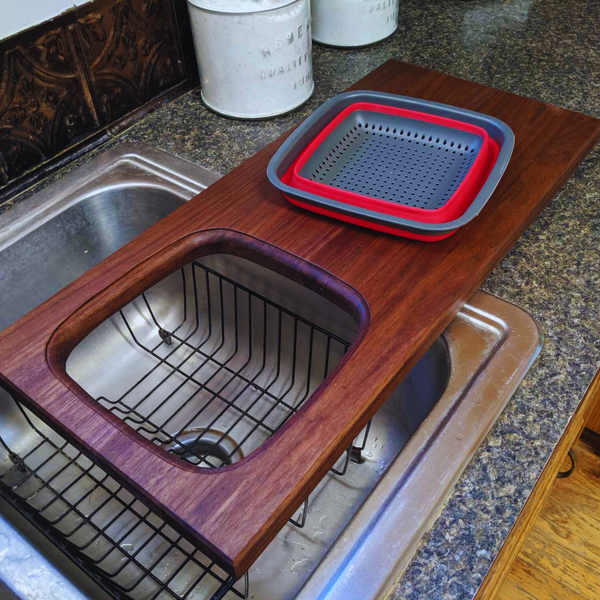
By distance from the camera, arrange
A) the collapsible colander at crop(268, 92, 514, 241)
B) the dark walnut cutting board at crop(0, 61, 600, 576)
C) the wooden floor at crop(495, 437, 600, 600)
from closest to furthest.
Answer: the dark walnut cutting board at crop(0, 61, 600, 576), the collapsible colander at crop(268, 92, 514, 241), the wooden floor at crop(495, 437, 600, 600)

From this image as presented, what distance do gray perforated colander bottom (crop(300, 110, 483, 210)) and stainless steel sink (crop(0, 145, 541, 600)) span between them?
0.45 ft

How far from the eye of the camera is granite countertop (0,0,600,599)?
19.9 inches

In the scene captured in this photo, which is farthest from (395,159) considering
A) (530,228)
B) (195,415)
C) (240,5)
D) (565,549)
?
(565,549)

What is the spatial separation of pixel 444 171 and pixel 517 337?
22 centimetres

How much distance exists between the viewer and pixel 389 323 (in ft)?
1.86

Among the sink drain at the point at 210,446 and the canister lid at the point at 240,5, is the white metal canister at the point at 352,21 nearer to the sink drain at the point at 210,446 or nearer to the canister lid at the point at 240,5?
the canister lid at the point at 240,5

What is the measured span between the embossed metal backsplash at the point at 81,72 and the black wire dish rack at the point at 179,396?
0.26 m

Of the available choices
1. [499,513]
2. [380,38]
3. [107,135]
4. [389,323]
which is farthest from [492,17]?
[499,513]

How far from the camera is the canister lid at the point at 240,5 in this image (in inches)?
30.7

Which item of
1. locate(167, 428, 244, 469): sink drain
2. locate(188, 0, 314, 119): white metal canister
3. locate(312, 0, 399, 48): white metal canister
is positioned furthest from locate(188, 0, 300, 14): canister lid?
locate(167, 428, 244, 469): sink drain

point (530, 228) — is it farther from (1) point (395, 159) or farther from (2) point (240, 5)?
(2) point (240, 5)

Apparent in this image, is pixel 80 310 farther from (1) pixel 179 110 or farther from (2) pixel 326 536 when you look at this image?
(1) pixel 179 110

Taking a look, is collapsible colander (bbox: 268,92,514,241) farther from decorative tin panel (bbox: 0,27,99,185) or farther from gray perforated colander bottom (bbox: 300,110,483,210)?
decorative tin panel (bbox: 0,27,99,185)

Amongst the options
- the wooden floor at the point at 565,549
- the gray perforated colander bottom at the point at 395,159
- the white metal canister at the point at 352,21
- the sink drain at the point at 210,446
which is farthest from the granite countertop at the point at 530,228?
the wooden floor at the point at 565,549
